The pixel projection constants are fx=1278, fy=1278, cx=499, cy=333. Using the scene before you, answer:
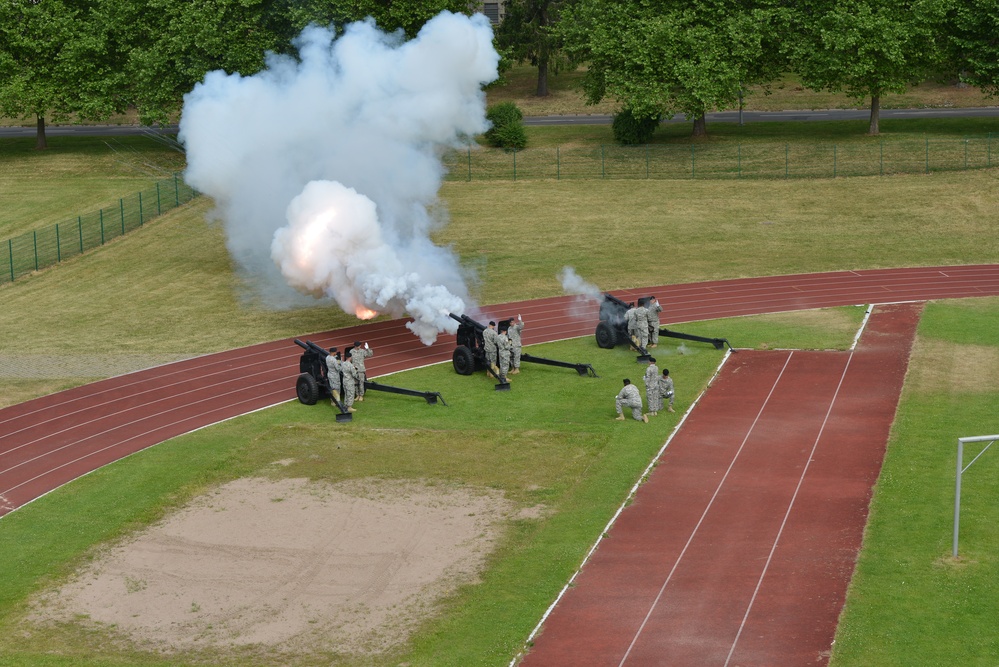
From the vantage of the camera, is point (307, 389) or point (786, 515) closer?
point (786, 515)

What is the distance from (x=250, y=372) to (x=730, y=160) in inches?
1368

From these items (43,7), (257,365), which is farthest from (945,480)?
(43,7)

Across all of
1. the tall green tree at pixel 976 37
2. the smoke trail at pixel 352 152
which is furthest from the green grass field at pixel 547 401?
the tall green tree at pixel 976 37

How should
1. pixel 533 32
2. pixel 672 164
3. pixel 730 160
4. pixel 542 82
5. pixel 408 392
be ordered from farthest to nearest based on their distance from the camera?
pixel 542 82, pixel 533 32, pixel 672 164, pixel 730 160, pixel 408 392

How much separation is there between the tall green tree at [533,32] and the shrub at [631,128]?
9720 millimetres

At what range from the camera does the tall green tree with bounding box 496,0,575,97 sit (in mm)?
78062

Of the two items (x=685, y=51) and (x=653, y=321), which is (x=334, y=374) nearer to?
(x=653, y=321)

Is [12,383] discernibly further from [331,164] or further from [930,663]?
[930,663]

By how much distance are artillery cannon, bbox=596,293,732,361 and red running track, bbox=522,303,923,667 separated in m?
2.53

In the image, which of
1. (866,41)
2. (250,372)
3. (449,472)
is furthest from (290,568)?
(866,41)

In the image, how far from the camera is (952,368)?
117 ft

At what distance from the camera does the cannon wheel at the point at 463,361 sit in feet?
120

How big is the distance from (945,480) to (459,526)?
10.4 metres

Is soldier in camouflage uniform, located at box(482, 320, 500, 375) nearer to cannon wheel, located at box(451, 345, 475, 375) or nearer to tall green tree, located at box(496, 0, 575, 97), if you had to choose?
cannon wheel, located at box(451, 345, 475, 375)
